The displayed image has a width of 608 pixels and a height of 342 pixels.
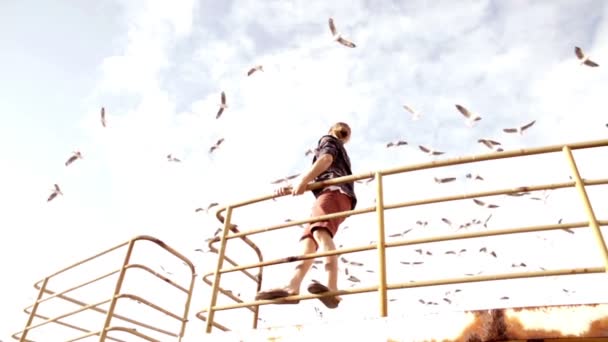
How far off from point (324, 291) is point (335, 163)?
1394mm

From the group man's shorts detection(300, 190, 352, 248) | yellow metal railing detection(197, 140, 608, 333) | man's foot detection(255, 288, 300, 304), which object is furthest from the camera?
man's shorts detection(300, 190, 352, 248)

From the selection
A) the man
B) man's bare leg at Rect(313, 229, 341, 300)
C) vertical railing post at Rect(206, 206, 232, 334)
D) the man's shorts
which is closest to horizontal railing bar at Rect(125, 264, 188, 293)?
vertical railing post at Rect(206, 206, 232, 334)

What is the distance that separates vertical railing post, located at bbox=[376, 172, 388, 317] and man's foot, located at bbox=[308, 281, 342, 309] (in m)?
0.49

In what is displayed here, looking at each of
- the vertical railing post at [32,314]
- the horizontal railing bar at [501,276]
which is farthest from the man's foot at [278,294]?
the vertical railing post at [32,314]

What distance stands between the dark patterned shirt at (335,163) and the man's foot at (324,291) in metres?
1.01

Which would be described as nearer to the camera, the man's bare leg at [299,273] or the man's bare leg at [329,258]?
the man's bare leg at [299,273]

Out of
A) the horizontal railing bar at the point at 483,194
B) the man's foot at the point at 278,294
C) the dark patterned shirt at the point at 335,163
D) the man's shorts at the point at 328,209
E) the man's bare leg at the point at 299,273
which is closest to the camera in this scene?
the horizontal railing bar at the point at 483,194

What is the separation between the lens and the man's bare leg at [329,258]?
3631 millimetres

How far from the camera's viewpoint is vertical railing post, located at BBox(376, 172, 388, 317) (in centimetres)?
285

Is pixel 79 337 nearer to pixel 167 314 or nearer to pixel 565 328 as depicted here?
pixel 167 314

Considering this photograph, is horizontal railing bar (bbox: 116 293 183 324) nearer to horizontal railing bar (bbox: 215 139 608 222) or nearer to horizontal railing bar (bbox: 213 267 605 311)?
horizontal railing bar (bbox: 213 267 605 311)

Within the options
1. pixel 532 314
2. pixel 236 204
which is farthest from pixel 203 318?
pixel 532 314

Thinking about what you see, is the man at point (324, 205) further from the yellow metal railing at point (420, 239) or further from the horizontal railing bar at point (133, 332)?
the horizontal railing bar at point (133, 332)

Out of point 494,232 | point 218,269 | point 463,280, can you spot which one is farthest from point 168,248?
point 494,232
